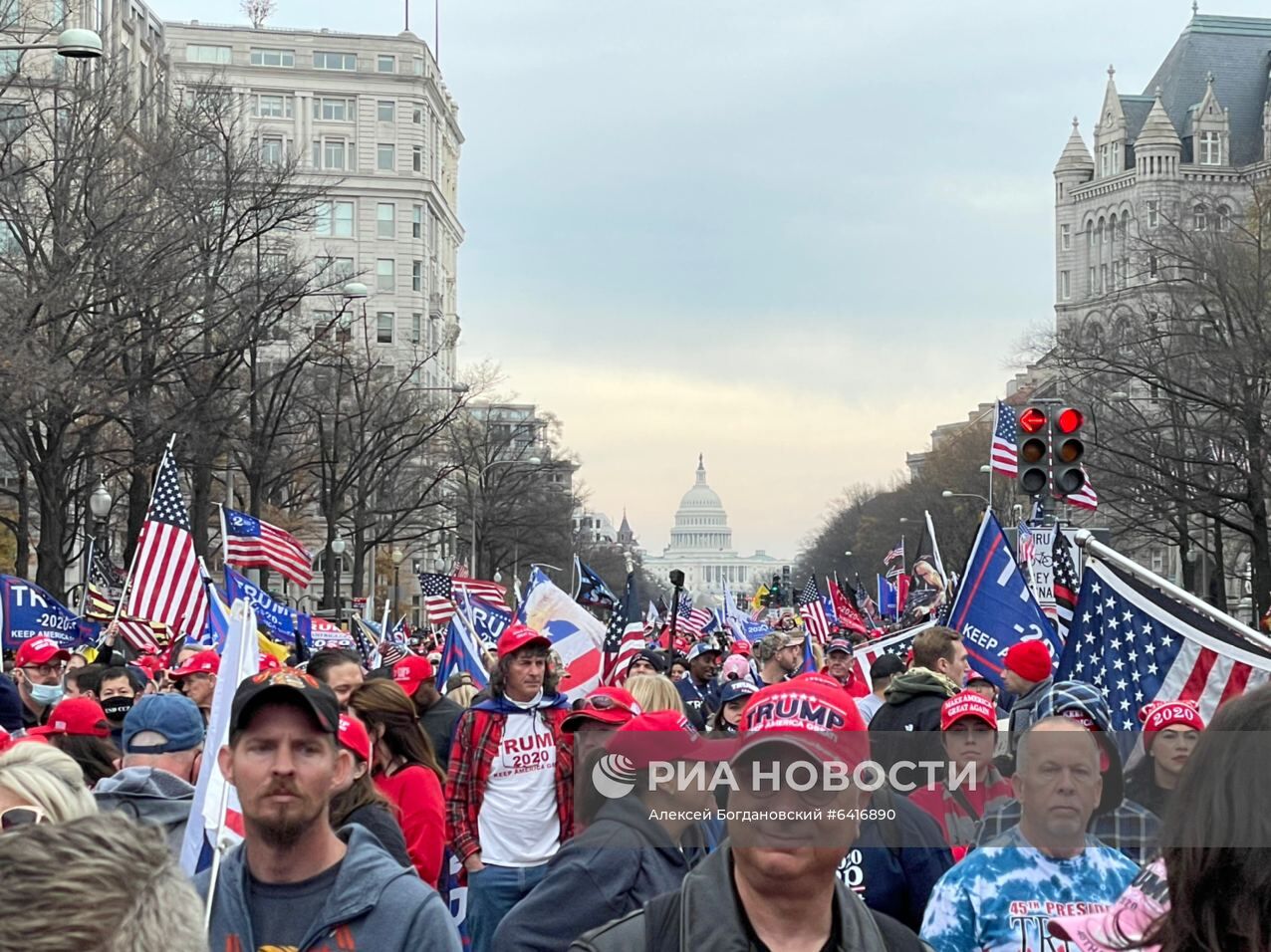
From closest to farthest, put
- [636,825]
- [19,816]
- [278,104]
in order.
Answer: [19,816] < [636,825] < [278,104]

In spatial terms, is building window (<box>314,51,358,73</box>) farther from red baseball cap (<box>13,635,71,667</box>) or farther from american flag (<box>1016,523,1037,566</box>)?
red baseball cap (<box>13,635,71,667</box>)

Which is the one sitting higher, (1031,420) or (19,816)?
(1031,420)

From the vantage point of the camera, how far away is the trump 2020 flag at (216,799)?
5441mm

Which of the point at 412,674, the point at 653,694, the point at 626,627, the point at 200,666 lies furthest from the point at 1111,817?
the point at 626,627

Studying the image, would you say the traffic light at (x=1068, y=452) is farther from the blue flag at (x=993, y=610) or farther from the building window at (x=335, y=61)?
the building window at (x=335, y=61)

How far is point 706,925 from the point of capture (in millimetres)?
3453

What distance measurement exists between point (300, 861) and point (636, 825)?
4.25ft

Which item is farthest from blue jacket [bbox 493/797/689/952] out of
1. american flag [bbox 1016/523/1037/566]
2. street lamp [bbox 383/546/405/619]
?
street lamp [bbox 383/546/405/619]

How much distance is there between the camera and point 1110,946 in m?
3.43

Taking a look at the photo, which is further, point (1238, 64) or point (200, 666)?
point (1238, 64)

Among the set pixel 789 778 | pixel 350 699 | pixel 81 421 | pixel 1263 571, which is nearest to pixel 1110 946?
pixel 789 778

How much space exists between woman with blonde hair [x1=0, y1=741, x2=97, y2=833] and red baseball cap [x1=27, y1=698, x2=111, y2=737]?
2.87 meters

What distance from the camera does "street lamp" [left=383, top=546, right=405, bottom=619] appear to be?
7446cm

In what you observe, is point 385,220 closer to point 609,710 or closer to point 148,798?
point 609,710
